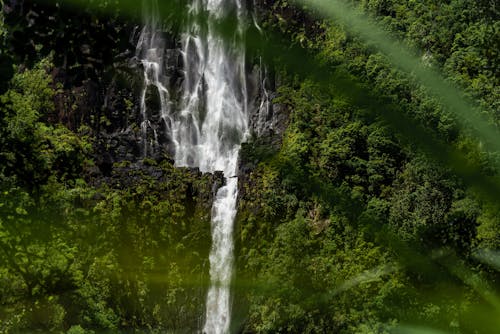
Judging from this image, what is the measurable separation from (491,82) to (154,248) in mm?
8306

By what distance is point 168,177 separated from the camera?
50.7ft

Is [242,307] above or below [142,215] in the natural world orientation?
below

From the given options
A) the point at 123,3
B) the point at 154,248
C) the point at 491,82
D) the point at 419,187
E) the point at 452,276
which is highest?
the point at 491,82

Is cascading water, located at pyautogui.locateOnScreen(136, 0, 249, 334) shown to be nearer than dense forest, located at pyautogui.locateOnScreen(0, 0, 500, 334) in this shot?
No

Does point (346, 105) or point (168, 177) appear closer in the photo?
point (346, 105)

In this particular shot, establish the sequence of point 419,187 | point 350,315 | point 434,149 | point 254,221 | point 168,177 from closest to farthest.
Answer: point 434,149
point 350,315
point 419,187
point 254,221
point 168,177

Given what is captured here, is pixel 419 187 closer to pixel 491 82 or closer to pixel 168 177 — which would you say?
pixel 491 82

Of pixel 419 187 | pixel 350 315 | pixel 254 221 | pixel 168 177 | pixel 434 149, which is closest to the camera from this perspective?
pixel 434 149

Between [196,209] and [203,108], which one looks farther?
[203,108]

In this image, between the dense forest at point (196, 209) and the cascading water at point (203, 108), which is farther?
the cascading water at point (203, 108)

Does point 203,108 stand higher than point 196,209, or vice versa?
point 203,108

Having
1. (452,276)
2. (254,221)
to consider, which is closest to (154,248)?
(254,221)

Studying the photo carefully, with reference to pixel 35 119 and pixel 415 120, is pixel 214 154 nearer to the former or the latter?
pixel 35 119

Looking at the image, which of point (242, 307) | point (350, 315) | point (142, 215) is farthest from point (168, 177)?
point (350, 315)
